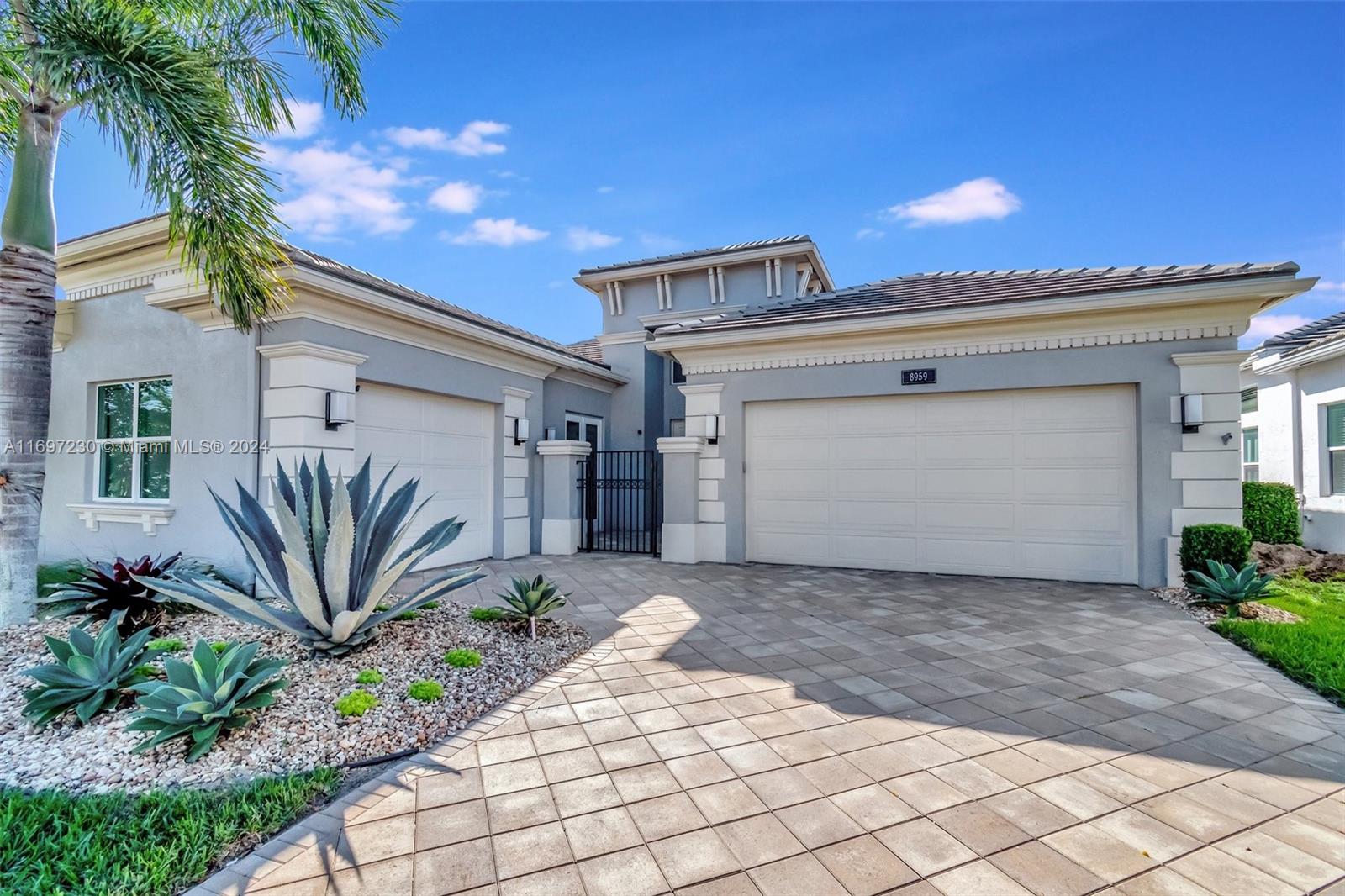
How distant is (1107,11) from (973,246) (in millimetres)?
5969

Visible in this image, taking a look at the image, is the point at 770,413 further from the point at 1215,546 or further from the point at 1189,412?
the point at 1215,546

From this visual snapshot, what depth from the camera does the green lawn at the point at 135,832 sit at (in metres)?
2.07

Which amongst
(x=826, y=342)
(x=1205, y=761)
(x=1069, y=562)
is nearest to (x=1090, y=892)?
(x=1205, y=761)

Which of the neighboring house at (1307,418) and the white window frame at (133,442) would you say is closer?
the white window frame at (133,442)

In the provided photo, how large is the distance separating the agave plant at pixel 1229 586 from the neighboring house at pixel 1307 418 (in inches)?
190

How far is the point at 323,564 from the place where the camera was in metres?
4.04

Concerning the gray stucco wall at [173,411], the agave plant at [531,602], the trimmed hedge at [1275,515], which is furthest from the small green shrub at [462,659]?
the trimmed hedge at [1275,515]

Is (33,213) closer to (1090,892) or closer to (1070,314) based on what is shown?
(1090,892)

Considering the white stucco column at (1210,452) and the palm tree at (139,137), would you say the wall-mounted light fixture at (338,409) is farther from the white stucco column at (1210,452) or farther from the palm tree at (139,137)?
the white stucco column at (1210,452)

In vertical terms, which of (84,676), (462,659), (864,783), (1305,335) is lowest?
(864,783)

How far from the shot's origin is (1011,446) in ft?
25.1

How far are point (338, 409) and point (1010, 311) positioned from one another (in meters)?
8.06

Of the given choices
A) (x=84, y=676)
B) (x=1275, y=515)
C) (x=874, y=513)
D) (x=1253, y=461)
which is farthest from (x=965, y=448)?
(x=84, y=676)

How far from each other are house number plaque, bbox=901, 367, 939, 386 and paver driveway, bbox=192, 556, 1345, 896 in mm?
3926
